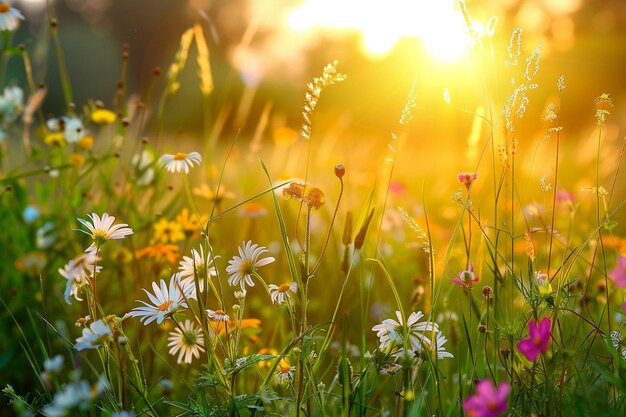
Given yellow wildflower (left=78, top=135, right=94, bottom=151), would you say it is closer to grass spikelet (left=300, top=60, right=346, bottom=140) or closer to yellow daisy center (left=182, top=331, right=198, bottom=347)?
yellow daisy center (left=182, top=331, right=198, bottom=347)

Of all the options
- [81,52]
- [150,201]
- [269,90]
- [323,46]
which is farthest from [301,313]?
[81,52]

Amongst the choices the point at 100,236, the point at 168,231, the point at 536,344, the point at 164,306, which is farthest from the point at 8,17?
the point at 536,344

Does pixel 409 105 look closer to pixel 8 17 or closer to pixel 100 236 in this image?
pixel 100 236

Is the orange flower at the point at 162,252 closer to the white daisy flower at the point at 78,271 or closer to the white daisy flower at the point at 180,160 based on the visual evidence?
the white daisy flower at the point at 180,160

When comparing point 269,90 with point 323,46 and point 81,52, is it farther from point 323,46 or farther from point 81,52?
point 81,52

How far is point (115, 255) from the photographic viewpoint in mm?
1999

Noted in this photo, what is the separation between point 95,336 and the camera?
0.94 metres

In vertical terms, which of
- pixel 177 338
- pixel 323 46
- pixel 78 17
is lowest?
pixel 177 338

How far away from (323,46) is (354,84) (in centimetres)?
250

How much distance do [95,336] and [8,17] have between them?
49.9 inches

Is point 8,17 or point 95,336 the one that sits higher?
point 8,17

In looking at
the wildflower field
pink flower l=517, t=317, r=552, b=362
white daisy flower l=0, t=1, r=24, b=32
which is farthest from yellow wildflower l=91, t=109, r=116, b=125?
pink flower l=517, t=317, r=552, b=362

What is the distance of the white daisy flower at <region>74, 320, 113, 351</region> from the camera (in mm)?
918

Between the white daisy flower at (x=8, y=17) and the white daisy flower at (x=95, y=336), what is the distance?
1.18m
